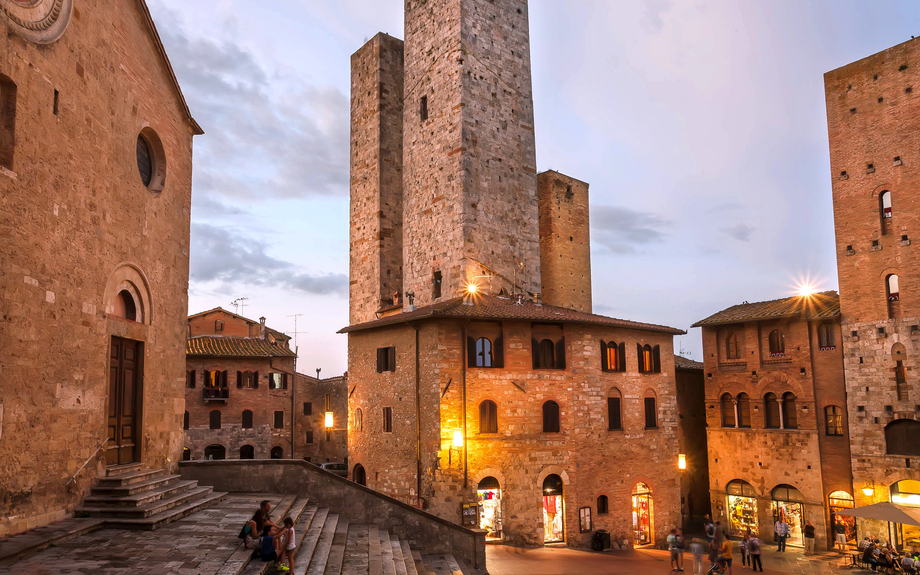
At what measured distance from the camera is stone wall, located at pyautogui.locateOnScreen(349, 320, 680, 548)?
2105 cm

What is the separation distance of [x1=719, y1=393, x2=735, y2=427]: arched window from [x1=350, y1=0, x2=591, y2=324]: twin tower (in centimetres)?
811

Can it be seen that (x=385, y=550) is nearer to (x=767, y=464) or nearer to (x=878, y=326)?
(x=767, y=464)

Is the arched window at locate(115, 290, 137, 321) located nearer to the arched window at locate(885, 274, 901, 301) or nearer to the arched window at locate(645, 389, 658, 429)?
the arched window at locate(645, 389, 658, 429)

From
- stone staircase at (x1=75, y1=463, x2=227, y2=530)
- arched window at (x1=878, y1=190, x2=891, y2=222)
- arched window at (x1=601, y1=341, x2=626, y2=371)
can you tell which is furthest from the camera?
arched window at (x1=878, y1=190, x2=891, y2=222)

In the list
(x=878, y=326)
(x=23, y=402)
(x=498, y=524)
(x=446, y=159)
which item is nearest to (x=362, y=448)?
(x=498, y=524)

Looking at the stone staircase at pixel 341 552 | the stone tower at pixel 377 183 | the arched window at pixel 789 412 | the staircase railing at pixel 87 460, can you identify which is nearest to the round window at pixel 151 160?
the staircase railing at pixel 87 460

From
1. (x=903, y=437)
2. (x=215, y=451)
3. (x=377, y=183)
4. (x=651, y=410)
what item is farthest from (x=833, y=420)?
(x=215, y=451)

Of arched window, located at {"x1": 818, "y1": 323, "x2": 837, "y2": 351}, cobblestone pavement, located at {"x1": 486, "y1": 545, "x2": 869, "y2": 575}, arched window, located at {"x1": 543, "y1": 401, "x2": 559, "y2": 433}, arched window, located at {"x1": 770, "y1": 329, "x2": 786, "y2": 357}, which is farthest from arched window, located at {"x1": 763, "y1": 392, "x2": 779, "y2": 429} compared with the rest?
arched window, located at {"x1": 543, "y1": 401, "x2": 559, "y2": 433}

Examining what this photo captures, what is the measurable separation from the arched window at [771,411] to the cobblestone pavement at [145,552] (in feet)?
72.8

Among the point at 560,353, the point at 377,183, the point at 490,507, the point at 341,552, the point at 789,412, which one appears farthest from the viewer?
the point at 377,183

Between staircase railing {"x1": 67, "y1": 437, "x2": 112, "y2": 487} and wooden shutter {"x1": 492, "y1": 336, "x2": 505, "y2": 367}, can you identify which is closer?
staircase railing {"x1": 67, "y1": 437, "x2": 112, "y2": 487}

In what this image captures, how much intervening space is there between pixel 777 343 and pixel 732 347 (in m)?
2.01

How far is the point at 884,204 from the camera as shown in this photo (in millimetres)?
24500

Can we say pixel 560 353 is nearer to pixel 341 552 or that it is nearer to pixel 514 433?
pixel 514 433
